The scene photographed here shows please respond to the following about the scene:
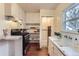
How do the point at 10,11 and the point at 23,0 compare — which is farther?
the point at 10,11

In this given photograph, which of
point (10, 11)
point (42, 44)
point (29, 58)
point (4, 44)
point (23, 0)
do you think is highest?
point (10, 11)

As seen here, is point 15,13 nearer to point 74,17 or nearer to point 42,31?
point 74,17

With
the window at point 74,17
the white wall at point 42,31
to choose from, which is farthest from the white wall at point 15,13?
the window at point 74,17

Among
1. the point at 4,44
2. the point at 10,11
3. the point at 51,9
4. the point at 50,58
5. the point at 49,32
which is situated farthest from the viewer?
the point at 49,32

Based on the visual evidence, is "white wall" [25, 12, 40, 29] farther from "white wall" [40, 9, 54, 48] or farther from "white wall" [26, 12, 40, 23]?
"white wall" [40, 9, 54, 48]

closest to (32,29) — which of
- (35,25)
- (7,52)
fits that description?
(35,25)

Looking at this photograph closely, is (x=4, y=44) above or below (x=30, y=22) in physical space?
below

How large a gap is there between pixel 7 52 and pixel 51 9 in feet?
11.6

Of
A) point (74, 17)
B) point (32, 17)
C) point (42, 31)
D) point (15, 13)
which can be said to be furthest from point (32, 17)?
point (74, 17)

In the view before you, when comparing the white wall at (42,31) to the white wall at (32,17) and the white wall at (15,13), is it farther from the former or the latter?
the white wall at (15,13)

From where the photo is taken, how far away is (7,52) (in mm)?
3639

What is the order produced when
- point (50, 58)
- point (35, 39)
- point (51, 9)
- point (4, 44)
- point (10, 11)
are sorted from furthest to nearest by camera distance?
point (35, 39)
point (51, 9)
point (10, 11)
point (4, 44)
point (50, 58)

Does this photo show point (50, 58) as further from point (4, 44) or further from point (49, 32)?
point (49, 32)

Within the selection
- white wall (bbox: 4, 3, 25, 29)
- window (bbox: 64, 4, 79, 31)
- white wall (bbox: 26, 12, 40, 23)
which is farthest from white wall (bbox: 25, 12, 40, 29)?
window (bbox: 64, 4, 79, 31)
